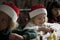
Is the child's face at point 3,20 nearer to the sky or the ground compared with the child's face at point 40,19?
nearer to the sky

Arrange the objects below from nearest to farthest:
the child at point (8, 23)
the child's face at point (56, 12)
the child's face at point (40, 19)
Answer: the child at point (8, 23) → the child's face at point (40, 19) → the child's face at point (56, 12)

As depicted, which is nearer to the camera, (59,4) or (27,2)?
(59,4)

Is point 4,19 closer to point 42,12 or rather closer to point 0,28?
point 0,28

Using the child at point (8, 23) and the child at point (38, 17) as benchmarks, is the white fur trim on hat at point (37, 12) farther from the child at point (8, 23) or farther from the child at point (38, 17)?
the child at point (8, 23)

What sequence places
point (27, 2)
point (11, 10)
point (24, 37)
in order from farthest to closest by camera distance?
point (27, 2) < point (11, 10) < point (24, 37)

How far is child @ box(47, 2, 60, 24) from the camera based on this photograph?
1.91m

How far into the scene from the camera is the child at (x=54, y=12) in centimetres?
191

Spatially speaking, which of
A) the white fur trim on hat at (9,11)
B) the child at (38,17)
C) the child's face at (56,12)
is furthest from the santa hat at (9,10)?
the child's face at (56,12)

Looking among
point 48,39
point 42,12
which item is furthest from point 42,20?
point 48,39

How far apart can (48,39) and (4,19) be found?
346 mm

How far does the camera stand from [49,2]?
6.75 feet

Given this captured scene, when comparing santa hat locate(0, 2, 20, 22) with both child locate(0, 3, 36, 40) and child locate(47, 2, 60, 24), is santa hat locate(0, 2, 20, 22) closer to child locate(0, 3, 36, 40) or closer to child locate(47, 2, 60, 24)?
child locate(0, 3, 36, 40)

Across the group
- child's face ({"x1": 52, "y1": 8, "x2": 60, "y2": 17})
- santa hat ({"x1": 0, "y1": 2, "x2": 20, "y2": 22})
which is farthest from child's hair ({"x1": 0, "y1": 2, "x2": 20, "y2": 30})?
child's face ({"x1": 52, "y1": 8, "x2": 60, "y2": 17})

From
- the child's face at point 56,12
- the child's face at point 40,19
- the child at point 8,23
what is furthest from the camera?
the child's face at point 56,12
